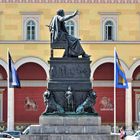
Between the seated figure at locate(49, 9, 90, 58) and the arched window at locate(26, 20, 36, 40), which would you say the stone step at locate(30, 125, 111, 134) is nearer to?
the seated figure at locate(49, 9, 90, 58)

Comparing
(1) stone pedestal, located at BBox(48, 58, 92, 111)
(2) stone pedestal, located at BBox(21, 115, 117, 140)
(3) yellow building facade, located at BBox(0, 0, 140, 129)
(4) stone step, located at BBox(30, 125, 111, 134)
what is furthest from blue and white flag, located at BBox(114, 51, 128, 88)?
(4) stone step, located at BBox(30, 125, 111, 134)

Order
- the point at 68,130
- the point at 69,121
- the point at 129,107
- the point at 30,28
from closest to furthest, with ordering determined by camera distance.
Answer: the point at 68,130 < the point at 69,121 < the point at 129,107 < the point at 30,28

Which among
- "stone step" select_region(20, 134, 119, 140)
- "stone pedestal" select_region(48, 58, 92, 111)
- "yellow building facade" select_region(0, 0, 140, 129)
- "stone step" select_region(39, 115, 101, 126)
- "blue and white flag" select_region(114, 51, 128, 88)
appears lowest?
"stone step" select_region(20, 134, 119, 140)

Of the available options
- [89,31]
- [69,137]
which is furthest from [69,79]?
[89,31]

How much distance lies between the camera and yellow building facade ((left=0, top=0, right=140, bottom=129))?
50938 mm

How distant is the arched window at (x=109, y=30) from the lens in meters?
51.4

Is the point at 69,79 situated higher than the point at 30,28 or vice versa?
the point at 30,28

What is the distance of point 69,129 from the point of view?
24.7 m

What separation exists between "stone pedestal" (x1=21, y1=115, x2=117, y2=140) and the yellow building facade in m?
25.7

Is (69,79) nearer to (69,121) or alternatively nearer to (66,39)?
(66,39)

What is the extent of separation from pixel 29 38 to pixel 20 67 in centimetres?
218

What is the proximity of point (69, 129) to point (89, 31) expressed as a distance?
88.9ft

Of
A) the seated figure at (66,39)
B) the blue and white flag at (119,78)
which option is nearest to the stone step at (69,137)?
the seated figure at (66,39)

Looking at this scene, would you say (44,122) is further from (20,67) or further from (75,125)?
(20,67)
